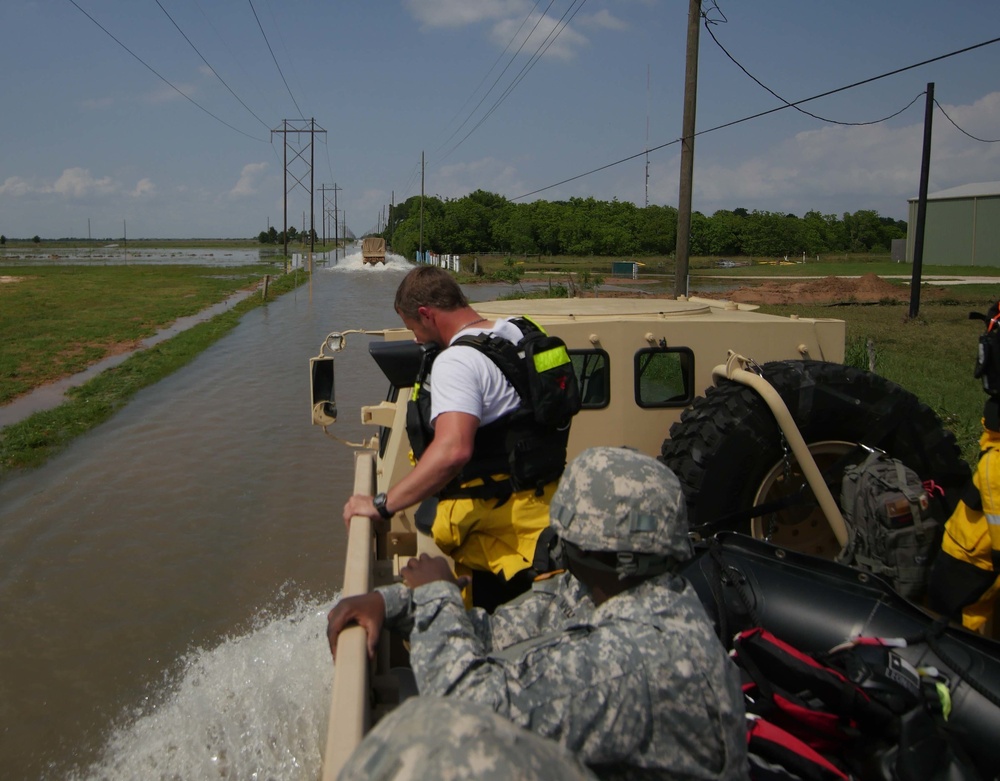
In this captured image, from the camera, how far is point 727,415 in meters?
4.27

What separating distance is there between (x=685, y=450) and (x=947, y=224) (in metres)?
54.7

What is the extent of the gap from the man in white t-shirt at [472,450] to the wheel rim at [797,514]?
162 cm

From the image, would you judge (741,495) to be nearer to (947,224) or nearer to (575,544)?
(575,544)

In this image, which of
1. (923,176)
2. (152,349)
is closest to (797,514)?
(923,176)

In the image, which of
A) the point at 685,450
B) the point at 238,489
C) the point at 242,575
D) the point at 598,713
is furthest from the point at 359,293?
the point at 598,713

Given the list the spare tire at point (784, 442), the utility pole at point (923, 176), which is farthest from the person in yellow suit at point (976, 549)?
the utility pole at point (923, 176)

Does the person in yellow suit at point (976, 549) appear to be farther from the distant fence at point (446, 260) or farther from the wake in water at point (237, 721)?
the distant fence at point (446, 260)

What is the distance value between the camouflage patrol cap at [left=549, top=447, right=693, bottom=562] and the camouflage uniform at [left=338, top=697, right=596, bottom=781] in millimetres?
723

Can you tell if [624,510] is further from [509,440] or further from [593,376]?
[593,376]

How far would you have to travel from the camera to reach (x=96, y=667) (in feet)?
18.7

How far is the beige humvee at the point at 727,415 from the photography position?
4262mm

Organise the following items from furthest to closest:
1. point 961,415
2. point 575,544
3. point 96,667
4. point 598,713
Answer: point 961,415 → point 96,667 → point 575,544 → point 598,713

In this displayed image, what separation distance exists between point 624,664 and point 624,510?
0.33 metres

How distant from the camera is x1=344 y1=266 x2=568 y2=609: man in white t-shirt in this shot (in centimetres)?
290
